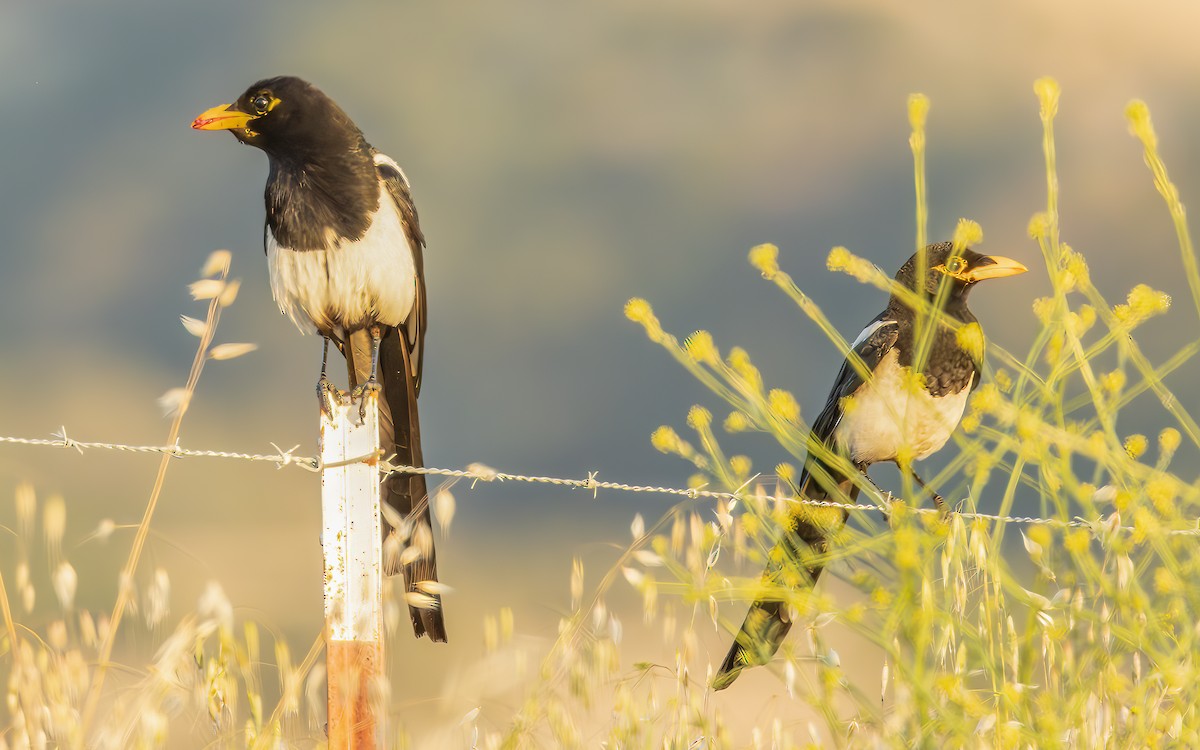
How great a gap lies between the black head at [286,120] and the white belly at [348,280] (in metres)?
0.24

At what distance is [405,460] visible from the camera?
10.0ft

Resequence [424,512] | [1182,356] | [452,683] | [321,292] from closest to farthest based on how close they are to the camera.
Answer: [1182,356] → [452,683] → [424,512] → [321,292]

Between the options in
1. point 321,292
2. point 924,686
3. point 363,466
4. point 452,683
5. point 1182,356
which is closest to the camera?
point 924,686

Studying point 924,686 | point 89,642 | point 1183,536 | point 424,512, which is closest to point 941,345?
point 424,512

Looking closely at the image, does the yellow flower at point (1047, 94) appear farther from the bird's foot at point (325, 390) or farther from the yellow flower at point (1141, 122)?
the bird's foot at point (325, 390)

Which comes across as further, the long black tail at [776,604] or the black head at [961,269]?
the black head at [961,269]

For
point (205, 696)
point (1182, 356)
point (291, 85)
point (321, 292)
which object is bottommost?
point (205, 696)

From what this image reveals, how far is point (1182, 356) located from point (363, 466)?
1.28 m

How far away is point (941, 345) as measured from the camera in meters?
3.43

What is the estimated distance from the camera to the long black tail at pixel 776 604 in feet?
5.25

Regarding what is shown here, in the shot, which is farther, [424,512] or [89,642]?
[424,512]

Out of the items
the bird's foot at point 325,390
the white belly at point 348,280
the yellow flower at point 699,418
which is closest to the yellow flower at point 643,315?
the yellow flower at point 699,418

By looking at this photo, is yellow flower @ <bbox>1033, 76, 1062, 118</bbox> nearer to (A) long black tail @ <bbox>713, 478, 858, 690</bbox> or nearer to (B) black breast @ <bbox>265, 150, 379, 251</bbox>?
(A) long black tail @ <bbox>713, 478, 858, 690</bbox>

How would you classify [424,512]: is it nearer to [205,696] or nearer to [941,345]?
[205,696]
